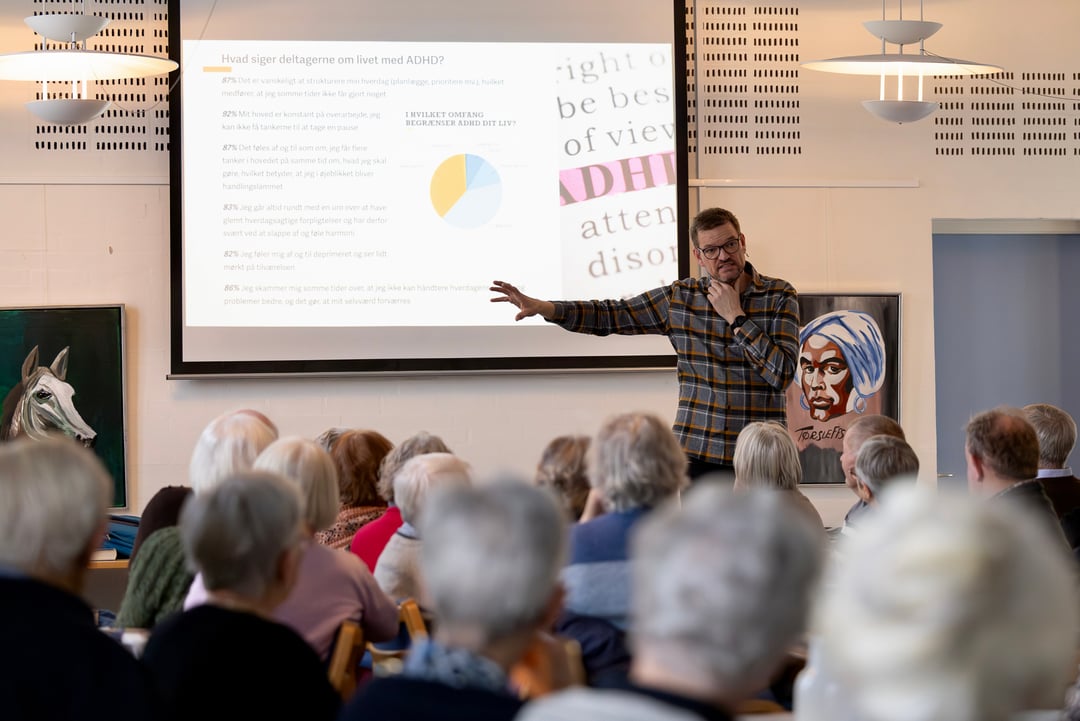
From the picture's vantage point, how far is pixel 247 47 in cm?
544

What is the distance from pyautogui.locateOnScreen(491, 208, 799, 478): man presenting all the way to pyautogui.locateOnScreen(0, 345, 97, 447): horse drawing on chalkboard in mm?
2377

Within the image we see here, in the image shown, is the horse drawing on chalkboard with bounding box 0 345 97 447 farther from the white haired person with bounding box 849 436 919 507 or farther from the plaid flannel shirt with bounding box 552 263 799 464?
the white haired person with bounding box 849 436 919 507

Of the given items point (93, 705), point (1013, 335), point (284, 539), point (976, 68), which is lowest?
point (93, 705)

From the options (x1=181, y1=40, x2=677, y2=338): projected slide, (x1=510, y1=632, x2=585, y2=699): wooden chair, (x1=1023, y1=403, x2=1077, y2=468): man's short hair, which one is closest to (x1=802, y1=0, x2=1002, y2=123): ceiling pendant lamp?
(x1=181, y1=40, x2=677, y2=338): projected slide

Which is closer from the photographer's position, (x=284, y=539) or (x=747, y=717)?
(x=284, y=539)

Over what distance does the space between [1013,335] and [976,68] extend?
1.62 metres

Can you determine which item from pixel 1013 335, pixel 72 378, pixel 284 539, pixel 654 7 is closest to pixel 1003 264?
pixel 1013 335

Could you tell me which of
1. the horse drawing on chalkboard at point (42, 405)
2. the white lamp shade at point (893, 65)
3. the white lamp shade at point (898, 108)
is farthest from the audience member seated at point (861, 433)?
the horse drawing on chalkboard at point (42, 405)

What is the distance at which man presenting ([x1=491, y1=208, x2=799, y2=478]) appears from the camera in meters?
3.97

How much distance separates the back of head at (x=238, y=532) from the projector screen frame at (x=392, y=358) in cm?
358

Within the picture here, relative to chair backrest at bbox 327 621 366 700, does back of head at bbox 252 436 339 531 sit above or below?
above

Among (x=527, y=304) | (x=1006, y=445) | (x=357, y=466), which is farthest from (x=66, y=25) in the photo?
(x=1006, y=445)

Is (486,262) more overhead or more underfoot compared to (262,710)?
more overhead

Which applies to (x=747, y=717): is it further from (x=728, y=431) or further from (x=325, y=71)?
(x=325, y=71)
